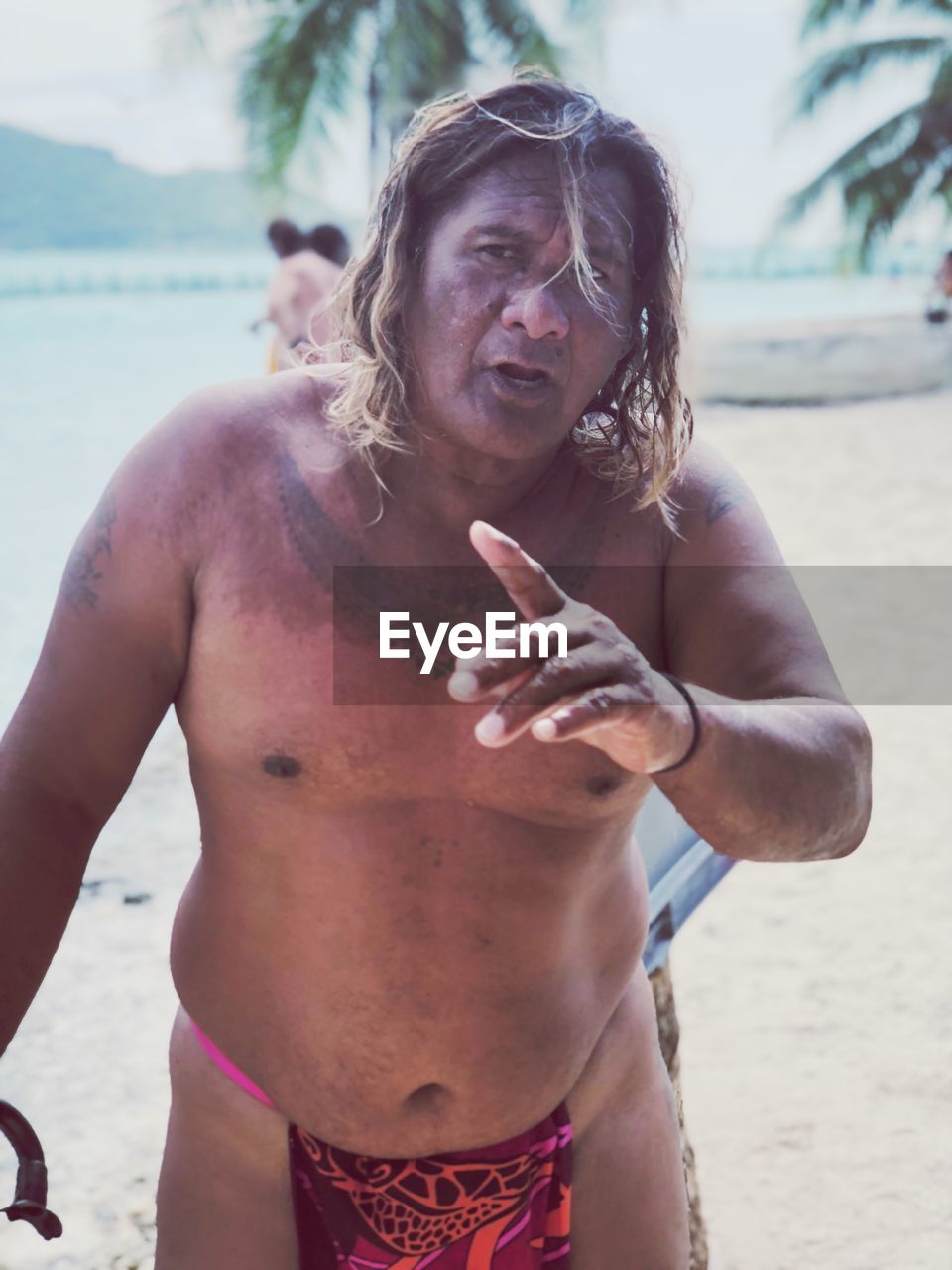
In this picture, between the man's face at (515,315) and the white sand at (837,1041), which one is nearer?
the man's face at (515,315)

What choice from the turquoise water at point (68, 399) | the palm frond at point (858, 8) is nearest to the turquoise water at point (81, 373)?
the turquoise water at point (68, 399)

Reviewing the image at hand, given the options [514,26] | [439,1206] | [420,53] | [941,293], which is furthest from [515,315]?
[941,293]

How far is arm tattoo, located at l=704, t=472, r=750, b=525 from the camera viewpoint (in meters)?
1.52

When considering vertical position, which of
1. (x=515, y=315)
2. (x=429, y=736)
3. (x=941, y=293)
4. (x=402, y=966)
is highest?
(x=515, y=315)

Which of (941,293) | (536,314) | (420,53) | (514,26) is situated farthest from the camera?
(941,293)

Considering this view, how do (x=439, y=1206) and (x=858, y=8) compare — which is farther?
(x=858, y=8)

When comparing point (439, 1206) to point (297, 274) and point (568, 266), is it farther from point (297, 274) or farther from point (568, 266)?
point (297, 274)

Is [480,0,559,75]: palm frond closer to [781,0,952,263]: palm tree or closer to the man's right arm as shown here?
[781,0,952,263]: palm tree

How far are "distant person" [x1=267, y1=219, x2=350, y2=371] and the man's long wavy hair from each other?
5158mm

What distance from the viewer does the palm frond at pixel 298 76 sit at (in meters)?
17.1

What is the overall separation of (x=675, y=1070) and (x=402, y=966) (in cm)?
121

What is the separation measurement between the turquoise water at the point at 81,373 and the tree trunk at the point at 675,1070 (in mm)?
1237

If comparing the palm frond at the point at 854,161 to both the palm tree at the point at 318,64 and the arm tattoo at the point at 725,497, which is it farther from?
the arm tattoo at the point at 725,497

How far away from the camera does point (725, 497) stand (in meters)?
1.54
